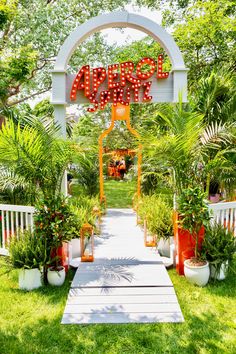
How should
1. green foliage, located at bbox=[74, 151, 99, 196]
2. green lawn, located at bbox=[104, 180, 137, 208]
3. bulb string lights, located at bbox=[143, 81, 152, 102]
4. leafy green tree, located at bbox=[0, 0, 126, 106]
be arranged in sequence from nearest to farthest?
bulb string lights, located at bbox=[143, 81, 152, 102], green foliage, located at bbox=[74, 151, 99, 196], green lawn, located at bbox=[104, 180, 137, 208], leafy green tree, located at bbox=[0, 0, 126, 106]

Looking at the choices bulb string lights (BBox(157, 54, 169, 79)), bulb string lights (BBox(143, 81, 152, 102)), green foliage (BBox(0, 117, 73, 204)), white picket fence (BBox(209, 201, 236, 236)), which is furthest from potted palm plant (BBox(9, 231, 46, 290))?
bulb string lights (BBox(157, 54, 169, 79))

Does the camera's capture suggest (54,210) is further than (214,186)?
No

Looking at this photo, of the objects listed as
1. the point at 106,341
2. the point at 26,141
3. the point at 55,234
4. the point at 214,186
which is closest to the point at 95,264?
the point at 55,234

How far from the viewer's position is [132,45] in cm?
1652

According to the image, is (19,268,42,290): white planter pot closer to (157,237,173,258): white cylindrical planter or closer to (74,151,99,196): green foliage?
(157,237,173,258): white cylindrical planter

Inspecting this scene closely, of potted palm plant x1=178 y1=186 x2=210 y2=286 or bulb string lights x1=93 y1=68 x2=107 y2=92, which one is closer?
potted palm plant x1=178 y1=186 x2=210 y2=286

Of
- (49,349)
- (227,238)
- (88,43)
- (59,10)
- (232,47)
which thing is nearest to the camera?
(49,349)

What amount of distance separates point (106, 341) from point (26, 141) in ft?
9.53

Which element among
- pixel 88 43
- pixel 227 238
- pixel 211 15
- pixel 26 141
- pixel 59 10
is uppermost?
pixel 59 10

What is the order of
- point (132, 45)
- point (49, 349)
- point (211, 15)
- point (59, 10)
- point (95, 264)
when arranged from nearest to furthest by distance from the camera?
point (49, 349)
point (95, 264)
point (211, 15)
point (59, 10)
point (132, 45)

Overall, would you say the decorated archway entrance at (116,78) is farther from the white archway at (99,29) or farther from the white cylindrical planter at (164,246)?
the white cylindrical planter at (164,246)

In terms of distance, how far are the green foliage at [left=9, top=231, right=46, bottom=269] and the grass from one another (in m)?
0.42

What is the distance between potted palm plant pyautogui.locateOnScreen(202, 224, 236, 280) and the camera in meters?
4.72

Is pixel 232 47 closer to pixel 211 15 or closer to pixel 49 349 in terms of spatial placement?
pixel 211 15
